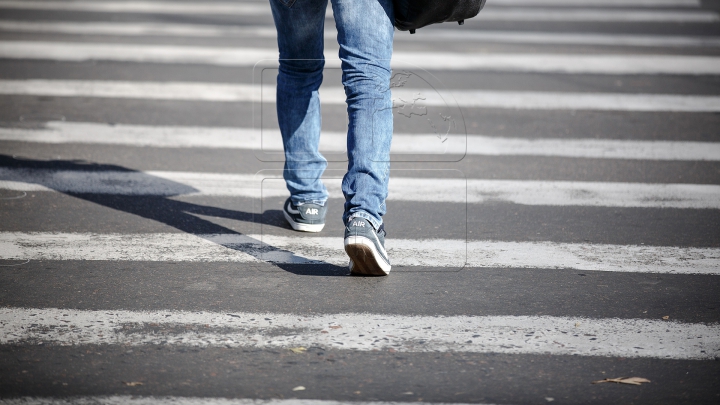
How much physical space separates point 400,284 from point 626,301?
913 mm

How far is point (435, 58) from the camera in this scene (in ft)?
27.9

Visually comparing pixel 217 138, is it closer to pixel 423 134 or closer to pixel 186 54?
pixel 423 134

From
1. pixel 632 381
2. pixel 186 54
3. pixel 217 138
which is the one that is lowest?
pixel 632 381

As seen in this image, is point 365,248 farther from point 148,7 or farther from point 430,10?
point 148,7

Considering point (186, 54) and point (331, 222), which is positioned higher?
point (186, 54)

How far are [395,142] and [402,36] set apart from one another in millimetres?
3632

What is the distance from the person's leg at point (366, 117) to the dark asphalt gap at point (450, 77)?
4009mm

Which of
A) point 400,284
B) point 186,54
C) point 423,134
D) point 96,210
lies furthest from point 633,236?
point 186,54

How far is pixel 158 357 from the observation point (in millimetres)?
2902

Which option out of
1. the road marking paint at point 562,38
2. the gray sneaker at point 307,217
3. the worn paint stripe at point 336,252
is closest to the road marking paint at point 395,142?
the gray sneaker at point 307,217

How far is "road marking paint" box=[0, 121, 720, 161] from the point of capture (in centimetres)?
596

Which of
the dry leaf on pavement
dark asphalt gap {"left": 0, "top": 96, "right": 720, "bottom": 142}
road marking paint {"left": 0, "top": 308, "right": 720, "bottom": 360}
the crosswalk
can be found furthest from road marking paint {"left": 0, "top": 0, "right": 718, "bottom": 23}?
the dry leaf on pavement

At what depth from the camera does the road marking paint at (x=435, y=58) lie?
8234 millimetres

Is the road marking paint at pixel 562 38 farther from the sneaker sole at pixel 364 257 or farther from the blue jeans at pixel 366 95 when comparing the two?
the sneaker sole at pixel 364 257
